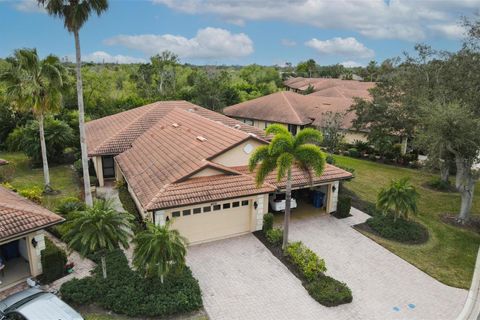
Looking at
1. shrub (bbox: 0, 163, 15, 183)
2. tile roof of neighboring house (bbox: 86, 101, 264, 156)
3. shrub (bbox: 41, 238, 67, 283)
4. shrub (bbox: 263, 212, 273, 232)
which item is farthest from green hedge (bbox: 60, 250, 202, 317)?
shrub (bbox: 0, 163, 15, 183)

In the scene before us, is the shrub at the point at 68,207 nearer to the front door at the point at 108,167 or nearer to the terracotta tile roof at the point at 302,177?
the front door at the point at 108,167

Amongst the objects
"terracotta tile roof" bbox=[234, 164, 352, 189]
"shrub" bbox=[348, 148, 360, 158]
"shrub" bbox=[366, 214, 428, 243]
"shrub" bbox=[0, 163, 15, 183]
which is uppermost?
"terracotta tile roof" bbox=[234, 164, 352, 189]

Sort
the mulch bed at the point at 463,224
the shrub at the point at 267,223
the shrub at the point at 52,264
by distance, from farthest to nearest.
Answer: the mulch bed at the point at 463,224
the shrub at the point at 267,223
the shrub at the point at 52,264

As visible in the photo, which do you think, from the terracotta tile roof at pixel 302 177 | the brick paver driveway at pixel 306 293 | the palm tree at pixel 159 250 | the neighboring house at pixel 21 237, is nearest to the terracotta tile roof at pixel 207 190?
the terracotta tile roof at pixel 302 177

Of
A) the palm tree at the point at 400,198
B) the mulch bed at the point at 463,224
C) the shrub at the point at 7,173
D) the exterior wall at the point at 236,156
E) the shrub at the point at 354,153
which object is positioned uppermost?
the exterior wall at the point at 236,156

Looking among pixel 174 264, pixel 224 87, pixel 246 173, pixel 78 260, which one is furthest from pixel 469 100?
pixel 224 87

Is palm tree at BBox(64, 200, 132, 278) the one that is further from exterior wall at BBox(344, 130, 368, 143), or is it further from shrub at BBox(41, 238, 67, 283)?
exterior wall at BBox(344, 130, 368, 143)

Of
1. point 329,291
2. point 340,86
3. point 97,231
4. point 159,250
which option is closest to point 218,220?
point 159,250
